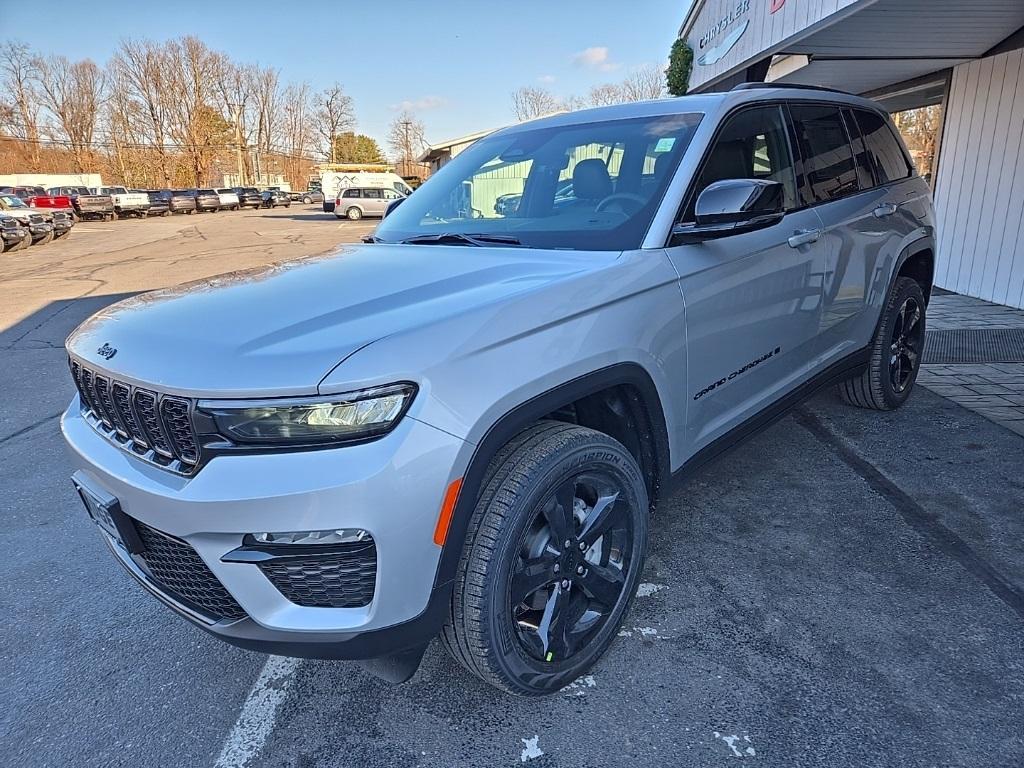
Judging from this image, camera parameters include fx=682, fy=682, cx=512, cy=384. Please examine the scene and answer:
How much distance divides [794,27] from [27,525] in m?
7.64

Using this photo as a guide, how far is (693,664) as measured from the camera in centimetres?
230

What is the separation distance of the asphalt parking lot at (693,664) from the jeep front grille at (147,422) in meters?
0.90

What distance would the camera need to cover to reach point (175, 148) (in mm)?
70375

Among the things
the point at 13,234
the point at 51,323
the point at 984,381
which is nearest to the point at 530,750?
the point at 984,381

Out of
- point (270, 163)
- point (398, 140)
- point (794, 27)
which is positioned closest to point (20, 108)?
point (270, 163)

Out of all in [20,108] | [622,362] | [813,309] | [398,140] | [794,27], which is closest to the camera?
[622,362]

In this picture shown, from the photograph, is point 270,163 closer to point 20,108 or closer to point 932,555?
point 20,108

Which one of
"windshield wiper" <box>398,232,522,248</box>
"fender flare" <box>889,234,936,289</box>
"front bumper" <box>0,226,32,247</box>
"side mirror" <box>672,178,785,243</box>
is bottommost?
"front bumper" <box>0,226,32,247</box>

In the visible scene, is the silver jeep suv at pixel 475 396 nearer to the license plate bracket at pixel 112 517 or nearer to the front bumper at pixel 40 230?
→ the license plate bracket at pixel 112 517

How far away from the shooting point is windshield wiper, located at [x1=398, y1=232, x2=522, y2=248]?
2613 mm

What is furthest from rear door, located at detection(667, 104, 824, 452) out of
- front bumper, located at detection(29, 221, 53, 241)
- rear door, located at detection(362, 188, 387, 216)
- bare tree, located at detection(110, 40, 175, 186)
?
bare tree, located at detection(110, 40, 175, 186)

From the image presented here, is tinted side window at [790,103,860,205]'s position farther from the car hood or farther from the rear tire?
the car hood

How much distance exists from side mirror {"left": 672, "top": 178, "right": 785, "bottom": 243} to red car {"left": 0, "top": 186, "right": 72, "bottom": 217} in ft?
113

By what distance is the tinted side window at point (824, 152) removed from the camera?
333 centimetres
